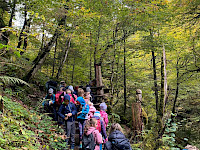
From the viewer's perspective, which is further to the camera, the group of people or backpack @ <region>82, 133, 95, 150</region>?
backpack @ <region>82, 133, 95, 150</region>

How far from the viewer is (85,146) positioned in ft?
13.0

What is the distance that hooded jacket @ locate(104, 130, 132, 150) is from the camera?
322 cm

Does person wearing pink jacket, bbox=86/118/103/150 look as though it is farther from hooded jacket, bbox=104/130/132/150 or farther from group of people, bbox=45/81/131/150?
hooded jacket, bbox=104/130/132/150

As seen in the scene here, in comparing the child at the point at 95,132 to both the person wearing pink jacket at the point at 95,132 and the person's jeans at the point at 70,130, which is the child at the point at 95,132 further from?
the person's jeans at the point at 70,130

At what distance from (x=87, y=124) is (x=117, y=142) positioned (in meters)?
1.84

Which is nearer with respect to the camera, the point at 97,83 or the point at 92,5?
the point at 97,83

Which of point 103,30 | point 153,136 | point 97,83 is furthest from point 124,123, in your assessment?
point 153,136

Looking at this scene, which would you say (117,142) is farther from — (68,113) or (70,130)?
(70,130)

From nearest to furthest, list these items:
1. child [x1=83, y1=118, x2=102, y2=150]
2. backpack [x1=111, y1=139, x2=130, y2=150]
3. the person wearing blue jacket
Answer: backpack [x1=111, y1=139, x2=130, y2=150], child [x1=83, y1=118, x2=102, y2=150], the person wearing blue jacket

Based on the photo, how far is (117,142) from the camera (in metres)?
3.25

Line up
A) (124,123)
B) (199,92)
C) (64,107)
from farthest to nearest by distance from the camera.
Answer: (199,92)
(124,123)
(64,107)

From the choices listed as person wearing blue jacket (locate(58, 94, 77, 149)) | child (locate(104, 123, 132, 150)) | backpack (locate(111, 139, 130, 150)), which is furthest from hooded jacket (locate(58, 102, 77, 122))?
backpack (locate(111, 139, 130, 150))

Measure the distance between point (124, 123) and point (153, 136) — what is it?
799 centimetres

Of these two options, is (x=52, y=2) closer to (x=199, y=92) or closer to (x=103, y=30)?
(x=103, y=30)
